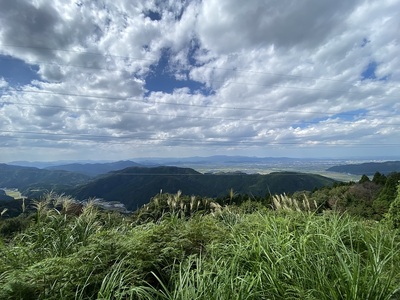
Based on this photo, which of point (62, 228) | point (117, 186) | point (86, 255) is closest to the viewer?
point (86, 255)

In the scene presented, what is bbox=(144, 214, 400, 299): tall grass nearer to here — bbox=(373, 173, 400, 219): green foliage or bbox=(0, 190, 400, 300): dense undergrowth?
bbox=(0, 190, 400, 300): dense undergrowth

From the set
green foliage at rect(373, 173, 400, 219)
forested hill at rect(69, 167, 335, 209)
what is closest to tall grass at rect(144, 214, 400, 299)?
green foliage at rect(373, 173, 400, 219)

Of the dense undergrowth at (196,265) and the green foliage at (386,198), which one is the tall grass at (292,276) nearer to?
the dense undergrowth at (196,265)

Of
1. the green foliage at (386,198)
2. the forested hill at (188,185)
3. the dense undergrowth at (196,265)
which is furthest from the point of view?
the forested hill at (188,185)

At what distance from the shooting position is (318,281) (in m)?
2.10

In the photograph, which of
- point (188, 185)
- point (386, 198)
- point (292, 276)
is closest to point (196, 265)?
point (292, 276)

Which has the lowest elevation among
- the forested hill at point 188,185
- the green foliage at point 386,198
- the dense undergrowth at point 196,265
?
the forested hill at point 188,185

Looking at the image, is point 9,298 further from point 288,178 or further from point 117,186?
point 117,186

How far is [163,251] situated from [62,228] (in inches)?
75.5

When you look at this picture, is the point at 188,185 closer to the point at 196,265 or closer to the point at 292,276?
the point at 196,265

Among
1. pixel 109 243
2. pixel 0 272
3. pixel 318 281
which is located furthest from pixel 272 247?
pixel 0 272

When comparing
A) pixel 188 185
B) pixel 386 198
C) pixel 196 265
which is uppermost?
pixel 196 265

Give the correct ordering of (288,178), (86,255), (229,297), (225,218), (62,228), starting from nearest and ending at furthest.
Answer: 1. (229,297)
2. (86,255)
3. (62,228)
4. (225,218)
5. (288,178)

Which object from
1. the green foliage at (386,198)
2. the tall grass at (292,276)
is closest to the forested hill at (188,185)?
the green foliage at (386,198)
